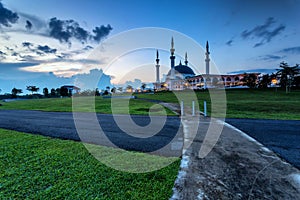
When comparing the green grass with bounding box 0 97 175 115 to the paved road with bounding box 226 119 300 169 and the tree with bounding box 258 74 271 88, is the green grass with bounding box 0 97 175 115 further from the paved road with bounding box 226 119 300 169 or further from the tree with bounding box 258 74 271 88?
the tree with bounding box 258 74 271 88

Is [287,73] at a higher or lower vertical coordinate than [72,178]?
higher

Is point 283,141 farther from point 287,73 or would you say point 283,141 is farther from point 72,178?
point 287,73

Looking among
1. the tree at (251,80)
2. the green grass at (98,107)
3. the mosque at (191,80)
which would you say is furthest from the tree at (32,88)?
the tree at (251,80)

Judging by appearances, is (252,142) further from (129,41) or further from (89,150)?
(129,41)

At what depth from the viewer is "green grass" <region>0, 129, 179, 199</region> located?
91.9 inches

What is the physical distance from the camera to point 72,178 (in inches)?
108

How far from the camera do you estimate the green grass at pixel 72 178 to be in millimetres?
2334

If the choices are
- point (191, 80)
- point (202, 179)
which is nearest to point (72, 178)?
point (202, 179)

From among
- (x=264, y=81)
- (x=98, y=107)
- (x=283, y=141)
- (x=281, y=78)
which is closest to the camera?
(x=283, y=141)

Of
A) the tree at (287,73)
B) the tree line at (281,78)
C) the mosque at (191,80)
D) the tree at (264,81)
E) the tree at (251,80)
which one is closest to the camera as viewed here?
the tree at (287,73)

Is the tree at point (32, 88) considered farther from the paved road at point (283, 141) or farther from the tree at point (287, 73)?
the tree at point (287, 73)

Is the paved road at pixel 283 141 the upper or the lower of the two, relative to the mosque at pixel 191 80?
lower

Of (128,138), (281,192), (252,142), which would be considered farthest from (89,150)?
(252,142)

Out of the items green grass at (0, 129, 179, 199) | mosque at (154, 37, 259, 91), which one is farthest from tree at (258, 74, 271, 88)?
green grass at (0, 129, 179, 199)
